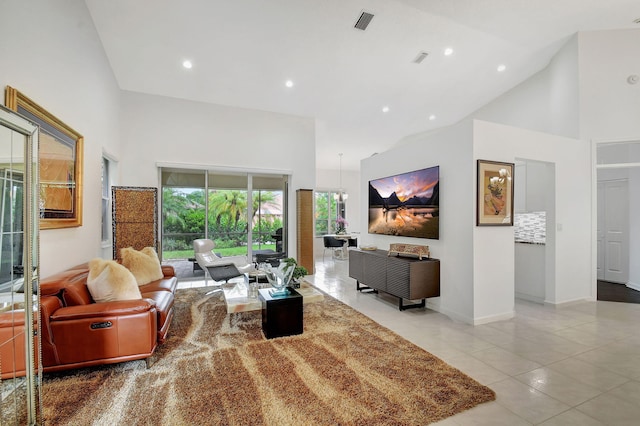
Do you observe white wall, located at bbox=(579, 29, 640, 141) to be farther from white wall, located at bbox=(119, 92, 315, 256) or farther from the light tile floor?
white wall, located at bbox=(119, 92, 315, 256)

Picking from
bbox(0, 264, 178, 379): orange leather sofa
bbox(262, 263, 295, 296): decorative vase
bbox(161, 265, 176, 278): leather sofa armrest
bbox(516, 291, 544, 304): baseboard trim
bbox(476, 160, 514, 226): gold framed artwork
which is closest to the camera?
bbox(0, 264, 178, 379): orange leather sofa

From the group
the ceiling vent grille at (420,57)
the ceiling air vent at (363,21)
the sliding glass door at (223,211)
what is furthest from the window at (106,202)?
the ceiling vent grille at (420,57)

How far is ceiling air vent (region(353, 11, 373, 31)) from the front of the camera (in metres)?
3.78

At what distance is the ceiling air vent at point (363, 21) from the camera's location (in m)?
3.78

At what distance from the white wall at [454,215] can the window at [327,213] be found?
240 inches

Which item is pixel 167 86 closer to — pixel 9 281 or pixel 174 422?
pixel 9 281

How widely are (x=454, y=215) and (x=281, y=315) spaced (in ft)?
8.39

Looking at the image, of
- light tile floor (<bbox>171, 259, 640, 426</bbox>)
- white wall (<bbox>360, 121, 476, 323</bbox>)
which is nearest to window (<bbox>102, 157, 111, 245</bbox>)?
light tile floor (<bbox>171, 259, 640, 426</bbox>)

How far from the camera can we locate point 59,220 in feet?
9.78

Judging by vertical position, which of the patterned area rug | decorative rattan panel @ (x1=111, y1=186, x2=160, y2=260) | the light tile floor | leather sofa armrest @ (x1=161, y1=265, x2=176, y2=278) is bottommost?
the light tile floor

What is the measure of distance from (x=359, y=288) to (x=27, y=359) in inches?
168

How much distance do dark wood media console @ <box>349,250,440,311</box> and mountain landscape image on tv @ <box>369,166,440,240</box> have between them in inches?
18.2

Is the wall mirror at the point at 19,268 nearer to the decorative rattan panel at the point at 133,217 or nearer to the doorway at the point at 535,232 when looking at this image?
the decorative rattan panel at the point at 133,217

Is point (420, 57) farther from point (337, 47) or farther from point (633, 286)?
point (633, 286)
